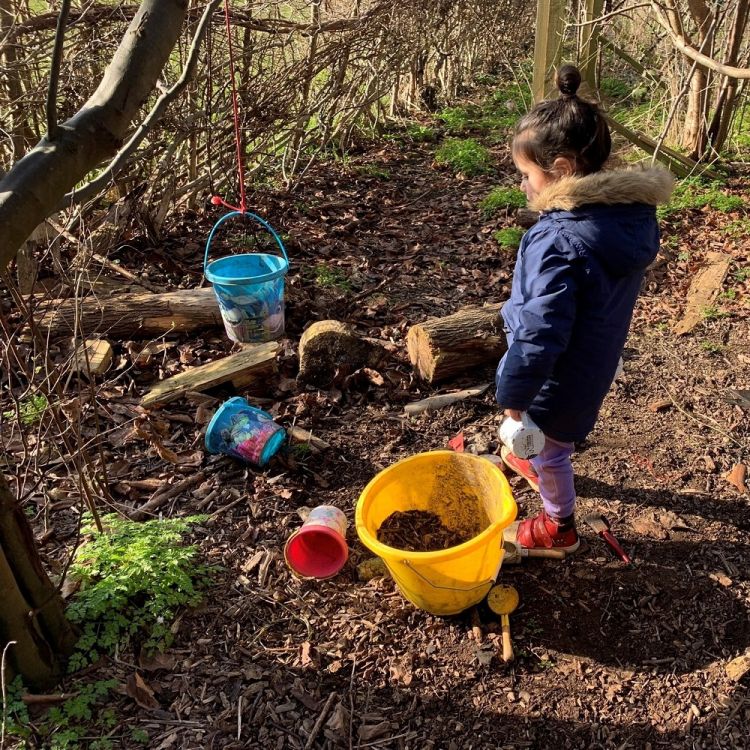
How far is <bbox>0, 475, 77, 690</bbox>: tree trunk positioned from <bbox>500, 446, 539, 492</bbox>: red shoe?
1.91 metres

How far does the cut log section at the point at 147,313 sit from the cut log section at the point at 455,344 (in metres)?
1.33

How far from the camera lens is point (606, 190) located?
6.80 ft

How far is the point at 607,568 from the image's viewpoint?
8.72 ft

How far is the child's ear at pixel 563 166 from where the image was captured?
2.17 m

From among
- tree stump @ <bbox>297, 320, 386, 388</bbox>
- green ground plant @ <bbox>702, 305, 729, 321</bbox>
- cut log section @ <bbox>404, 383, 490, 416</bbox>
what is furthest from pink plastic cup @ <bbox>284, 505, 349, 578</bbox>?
green ground plant @ <bbox>702, 305, 729, 321</bbox>

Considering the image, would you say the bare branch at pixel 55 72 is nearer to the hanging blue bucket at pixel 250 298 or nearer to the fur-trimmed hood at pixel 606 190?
the fur-trimmed hood at pixel 606 190

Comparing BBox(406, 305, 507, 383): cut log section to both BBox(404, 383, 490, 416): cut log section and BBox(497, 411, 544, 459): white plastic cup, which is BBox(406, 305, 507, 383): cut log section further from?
BBox(497, 411, 544, 459): white plastic cup

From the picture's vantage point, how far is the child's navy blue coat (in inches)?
82.8

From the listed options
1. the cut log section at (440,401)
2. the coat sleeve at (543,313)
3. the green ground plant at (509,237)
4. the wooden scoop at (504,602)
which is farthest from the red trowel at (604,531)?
the green ground plant at (509,237)

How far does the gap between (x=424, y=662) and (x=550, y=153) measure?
1793 mm

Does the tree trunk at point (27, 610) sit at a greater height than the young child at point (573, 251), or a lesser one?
lesser

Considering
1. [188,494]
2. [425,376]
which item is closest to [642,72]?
[425,376]

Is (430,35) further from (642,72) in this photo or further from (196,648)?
(196,648)

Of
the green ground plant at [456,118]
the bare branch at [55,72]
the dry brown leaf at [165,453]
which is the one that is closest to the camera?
the bare branch at [55,72]
